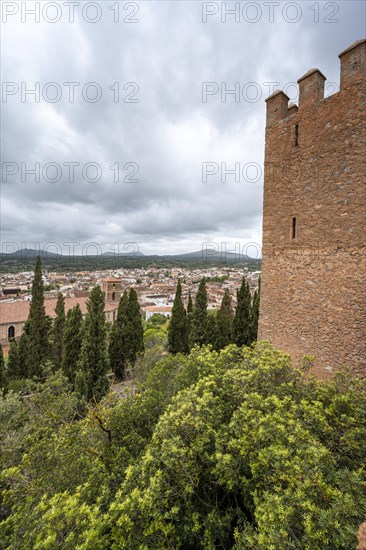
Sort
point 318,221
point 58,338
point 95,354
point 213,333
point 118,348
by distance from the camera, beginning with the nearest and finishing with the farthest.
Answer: point 318,221, point 95,354, point 118,348, point 213,333, point 58,338

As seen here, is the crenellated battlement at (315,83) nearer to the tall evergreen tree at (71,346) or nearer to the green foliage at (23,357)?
the tall evergreen tree at (71,346)

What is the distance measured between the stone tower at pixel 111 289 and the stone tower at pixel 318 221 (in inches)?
Answer: 1517

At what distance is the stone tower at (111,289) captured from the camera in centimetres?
4373

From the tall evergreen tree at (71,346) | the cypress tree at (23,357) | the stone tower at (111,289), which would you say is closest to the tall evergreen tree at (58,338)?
the cypress tree at (23,357)

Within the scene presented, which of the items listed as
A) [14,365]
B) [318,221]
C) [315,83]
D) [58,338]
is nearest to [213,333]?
[58,338]

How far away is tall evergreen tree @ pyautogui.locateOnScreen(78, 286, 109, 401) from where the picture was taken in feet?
47.8

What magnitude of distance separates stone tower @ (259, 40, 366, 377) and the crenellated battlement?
20 mm

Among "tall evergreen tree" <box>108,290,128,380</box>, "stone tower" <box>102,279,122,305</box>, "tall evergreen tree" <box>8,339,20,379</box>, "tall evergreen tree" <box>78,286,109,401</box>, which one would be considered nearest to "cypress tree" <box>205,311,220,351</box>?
"tall evergreen tree" <box>108,290,128,380</box>

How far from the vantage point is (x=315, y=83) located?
6734 mm

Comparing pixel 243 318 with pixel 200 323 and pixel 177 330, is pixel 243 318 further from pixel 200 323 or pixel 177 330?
pixel 177 330

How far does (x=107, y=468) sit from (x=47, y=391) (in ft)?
19.4

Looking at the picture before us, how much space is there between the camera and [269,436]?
3.31 m

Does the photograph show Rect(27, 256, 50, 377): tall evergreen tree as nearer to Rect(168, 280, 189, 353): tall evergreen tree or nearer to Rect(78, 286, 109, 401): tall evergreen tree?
Rect(78, 286, 109, 401): tall evergreen tree

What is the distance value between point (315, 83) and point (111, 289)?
41.5 m
